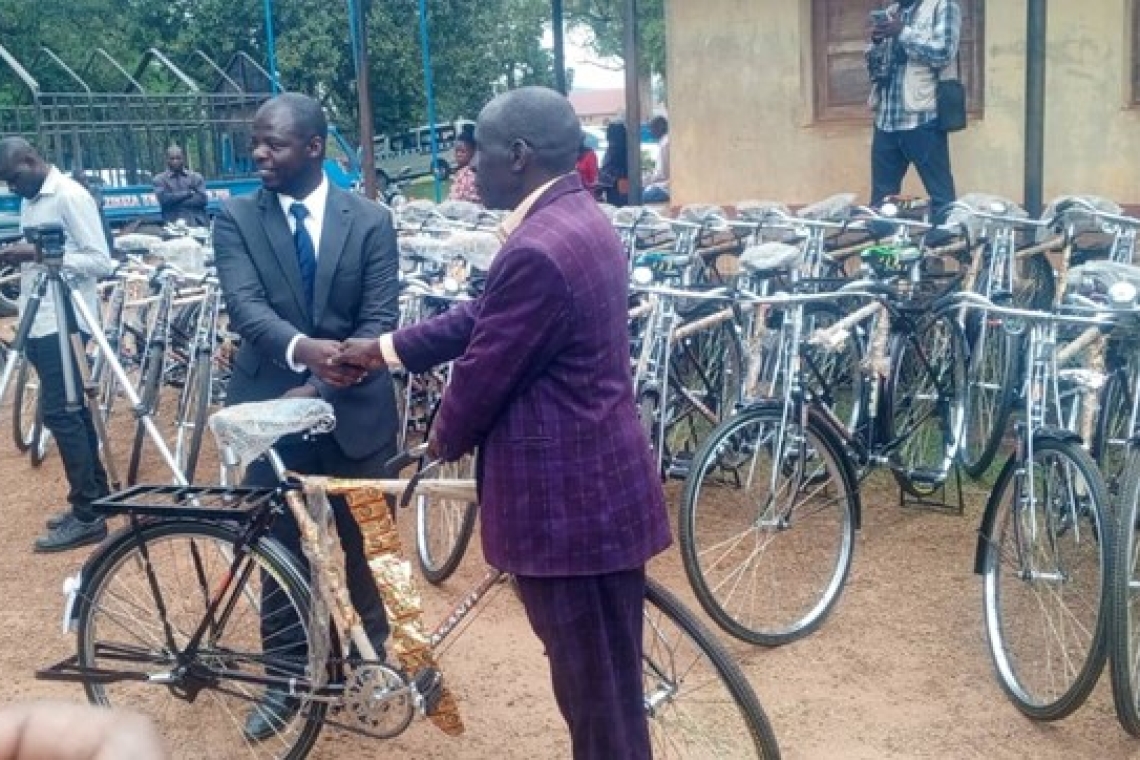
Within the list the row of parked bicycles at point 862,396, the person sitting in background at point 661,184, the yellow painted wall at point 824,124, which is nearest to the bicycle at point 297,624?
the row of parked bicycles at point 862,396

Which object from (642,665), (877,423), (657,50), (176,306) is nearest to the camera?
(642,665)

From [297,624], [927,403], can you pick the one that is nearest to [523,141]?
[297,624]

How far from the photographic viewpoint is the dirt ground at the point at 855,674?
13.8ft

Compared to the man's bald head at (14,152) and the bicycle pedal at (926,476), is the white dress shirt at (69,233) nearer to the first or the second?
the man's bald head at (14,152)

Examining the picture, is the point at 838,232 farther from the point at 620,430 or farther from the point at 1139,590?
the point at 620,430

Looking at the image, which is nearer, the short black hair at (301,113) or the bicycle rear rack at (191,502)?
the bicycle rear rack at (191,502)

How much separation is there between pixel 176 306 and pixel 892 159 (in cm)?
468

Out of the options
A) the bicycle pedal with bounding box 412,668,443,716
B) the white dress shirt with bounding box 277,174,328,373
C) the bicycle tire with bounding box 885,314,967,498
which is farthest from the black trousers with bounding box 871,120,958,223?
the bicycle pedal with bounding box 412,668,443,716

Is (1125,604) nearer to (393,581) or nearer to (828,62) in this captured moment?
(393,581)

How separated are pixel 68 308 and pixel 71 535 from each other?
1.14m

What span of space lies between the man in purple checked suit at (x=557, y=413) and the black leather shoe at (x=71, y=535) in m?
3.94

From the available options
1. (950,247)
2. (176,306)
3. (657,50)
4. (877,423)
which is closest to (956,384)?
(877,423)

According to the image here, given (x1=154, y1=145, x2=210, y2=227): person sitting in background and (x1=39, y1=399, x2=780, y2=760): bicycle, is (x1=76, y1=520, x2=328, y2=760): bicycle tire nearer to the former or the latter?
(x1=39, y1=399, x2=780, y2=760): bicycle

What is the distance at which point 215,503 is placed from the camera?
387cm
